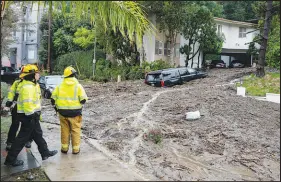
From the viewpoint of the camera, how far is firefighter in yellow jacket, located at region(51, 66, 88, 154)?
6.60 m

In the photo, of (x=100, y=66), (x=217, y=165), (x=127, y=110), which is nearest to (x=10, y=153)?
(x=217, y=165)

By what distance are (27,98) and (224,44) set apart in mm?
34650

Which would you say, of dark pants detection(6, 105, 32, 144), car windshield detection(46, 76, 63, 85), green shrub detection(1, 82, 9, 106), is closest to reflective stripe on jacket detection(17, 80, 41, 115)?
green shrub detection(1, 82, 9, 106)

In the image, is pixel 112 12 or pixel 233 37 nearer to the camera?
pixel 112 12

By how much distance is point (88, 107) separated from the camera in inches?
562

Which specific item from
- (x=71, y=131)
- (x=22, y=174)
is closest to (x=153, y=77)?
(x=71, y=131)

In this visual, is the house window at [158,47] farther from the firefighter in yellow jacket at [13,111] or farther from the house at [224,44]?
the firefighter in yellow jacket at [13,111]

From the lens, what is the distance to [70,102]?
6.61 metres

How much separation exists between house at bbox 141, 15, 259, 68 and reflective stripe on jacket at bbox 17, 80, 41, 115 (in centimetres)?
2277

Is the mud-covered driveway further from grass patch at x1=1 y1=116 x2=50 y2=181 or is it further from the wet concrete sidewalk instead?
grass patch at x1=1 y1=116 x2=50 y2=181

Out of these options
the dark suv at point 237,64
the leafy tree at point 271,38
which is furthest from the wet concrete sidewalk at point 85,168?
the dark suv at point 237,64

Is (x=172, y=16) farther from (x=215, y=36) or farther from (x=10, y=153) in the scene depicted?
(x=10, y=153)

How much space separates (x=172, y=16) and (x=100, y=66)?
8.37m

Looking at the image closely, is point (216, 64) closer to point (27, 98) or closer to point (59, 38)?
point (59, 38)
